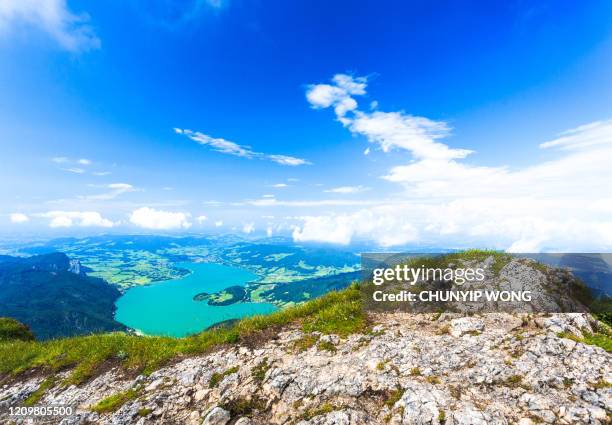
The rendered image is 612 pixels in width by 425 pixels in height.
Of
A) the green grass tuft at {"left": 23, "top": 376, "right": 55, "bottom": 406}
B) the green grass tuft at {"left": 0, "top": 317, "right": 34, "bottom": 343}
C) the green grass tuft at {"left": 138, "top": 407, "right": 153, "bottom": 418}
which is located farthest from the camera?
the green grass tuft at {"left": 0, "top": 317, "right": 34, "bottom": 343}

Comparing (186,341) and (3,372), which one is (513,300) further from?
(3,372)

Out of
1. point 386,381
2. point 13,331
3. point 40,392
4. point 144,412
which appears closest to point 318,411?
point 386,381

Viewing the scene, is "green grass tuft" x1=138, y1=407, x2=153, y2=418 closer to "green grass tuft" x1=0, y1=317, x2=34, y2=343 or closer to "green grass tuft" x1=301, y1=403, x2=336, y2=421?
"green grass tuft" x1=301, y1=403, x2=336, y2=421

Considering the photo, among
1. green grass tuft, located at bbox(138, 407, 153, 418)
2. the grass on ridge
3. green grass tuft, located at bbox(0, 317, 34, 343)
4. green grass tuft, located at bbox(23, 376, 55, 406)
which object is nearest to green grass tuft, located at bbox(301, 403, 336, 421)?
the grass on ridge

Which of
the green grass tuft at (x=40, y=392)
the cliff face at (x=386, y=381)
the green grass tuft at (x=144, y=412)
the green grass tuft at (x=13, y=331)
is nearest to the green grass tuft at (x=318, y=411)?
the cliff face at (x=386, y=381)

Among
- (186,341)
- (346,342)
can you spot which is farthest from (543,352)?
Result: (186,341)

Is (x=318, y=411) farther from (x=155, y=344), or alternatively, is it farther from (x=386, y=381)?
(x=155, y=344)
